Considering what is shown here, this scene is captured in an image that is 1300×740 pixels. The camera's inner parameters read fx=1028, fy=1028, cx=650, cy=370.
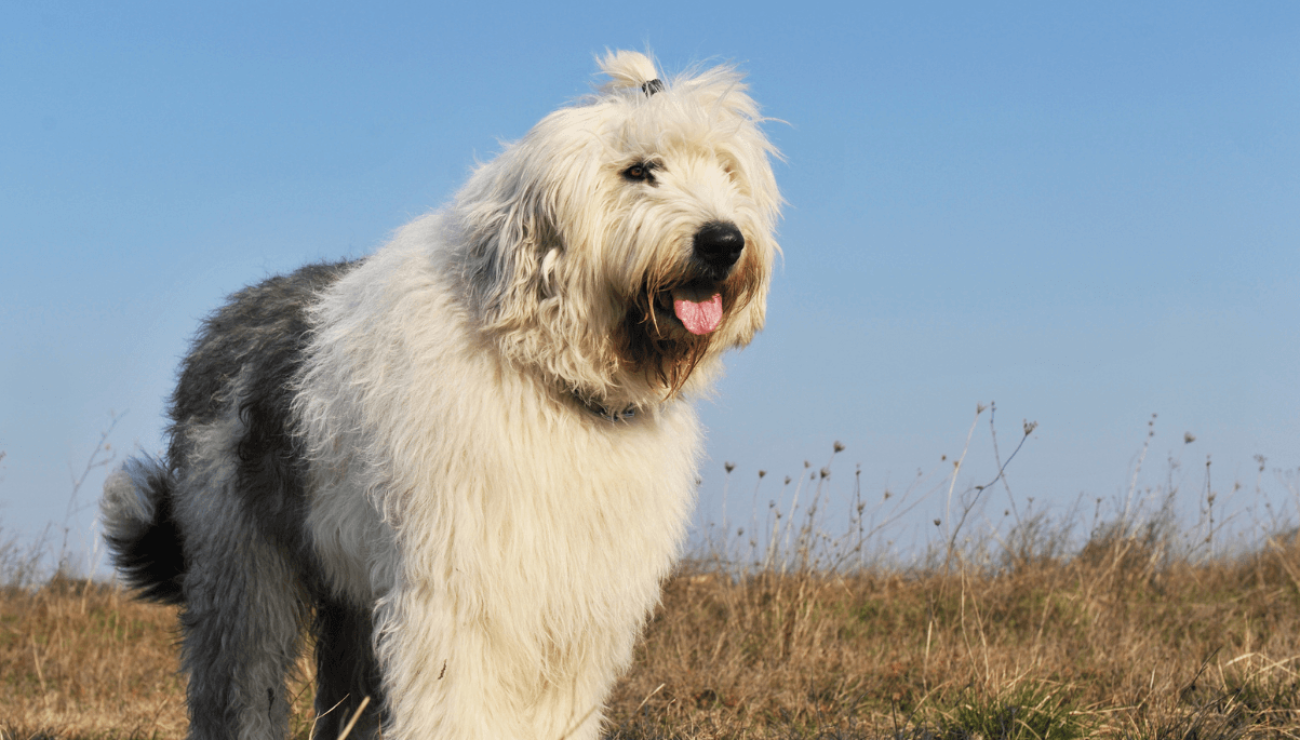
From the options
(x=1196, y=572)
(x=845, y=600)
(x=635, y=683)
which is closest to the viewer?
(x=635, y=683)

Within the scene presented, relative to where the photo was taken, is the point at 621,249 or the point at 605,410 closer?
the point at 621,249

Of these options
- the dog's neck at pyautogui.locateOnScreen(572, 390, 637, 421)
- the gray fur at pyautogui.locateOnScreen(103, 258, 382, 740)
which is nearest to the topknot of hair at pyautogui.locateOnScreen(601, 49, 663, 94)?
the dog's neck at pyautogui.locateOnScreen(572, 390, 637, 421)

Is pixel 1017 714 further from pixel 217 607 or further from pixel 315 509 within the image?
pixel 217 607

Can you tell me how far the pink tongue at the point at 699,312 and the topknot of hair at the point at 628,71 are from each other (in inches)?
36.3

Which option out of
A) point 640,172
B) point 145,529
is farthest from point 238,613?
point 640,172

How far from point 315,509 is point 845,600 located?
4.38 metres

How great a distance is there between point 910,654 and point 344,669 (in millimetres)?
3244

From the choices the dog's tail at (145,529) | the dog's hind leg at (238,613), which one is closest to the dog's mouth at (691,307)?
the dog's hind leg at (238,613)

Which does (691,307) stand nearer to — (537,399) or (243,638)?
(537,399)

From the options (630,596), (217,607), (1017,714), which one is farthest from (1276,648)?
(217,607)

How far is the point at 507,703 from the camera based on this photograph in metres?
3.65

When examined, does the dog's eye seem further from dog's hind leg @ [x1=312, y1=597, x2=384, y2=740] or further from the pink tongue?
dog's hind leg @ [x1=312, y1=597, x2=384, y2=740]

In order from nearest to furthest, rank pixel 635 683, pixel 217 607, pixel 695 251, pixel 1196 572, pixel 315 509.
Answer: pixel 695 251, pixel 315 509, pixel 217 607, pixel 635 683, pixel 1196 572

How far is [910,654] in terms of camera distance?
6090 millimetres
